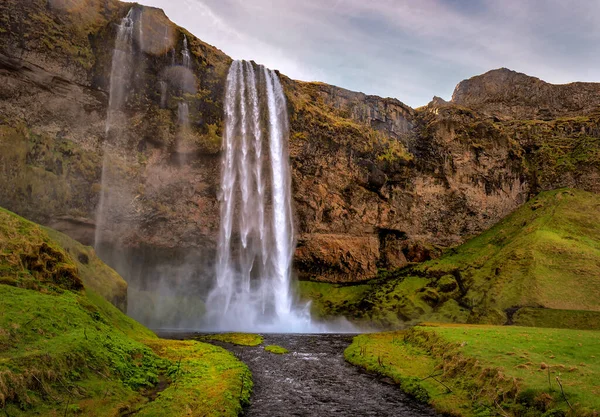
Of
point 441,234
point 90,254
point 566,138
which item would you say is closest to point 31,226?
point 90,254

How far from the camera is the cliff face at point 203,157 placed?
50069 mm

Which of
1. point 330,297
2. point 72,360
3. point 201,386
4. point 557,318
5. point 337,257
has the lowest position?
point 330,297

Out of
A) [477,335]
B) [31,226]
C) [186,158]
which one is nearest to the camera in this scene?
[31,226]

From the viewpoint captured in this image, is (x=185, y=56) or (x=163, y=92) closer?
(x=163, y=92)

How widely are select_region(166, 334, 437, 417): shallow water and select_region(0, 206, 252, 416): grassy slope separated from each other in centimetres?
155

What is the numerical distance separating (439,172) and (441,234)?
14521 mm

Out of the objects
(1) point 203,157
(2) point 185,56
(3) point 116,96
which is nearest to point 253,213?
(1) point 203,157

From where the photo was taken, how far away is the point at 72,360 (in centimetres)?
1569

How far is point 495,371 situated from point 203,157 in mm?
53002

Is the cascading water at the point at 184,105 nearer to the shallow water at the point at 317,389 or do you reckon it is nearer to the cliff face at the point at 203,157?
the cliff face at the point at 203,157

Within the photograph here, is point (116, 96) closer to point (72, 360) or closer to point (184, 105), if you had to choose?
point (184, 105)

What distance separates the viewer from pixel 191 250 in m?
65.4

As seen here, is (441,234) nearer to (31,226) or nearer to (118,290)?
(118,290)

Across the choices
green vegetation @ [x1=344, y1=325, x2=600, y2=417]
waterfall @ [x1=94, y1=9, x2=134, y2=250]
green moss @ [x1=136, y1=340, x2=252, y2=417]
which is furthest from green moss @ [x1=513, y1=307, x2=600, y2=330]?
waterfall @ [x1=94, y1=9, x2=134, y2=250]
